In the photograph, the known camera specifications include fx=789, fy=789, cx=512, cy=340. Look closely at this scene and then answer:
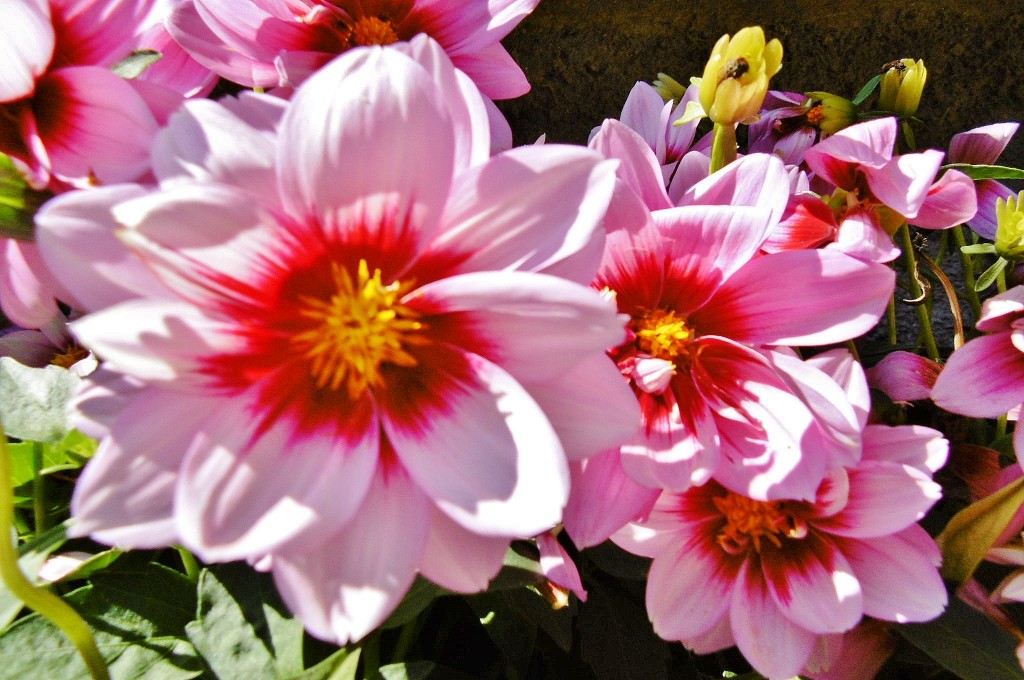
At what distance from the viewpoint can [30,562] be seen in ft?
1.56

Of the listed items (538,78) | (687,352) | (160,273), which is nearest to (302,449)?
(160,273)

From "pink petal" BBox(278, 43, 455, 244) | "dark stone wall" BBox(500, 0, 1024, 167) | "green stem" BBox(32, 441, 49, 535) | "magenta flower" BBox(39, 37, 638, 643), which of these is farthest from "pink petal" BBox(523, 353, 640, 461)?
"dark stone wall" BBox(500, 0, 1024, 167)

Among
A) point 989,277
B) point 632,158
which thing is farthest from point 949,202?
point 632,158

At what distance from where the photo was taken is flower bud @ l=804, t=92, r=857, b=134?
754mm

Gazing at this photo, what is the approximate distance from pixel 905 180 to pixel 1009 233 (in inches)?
6.7

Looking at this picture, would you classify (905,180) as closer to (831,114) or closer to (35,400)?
(831,114)

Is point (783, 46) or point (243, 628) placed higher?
point (783, 46)

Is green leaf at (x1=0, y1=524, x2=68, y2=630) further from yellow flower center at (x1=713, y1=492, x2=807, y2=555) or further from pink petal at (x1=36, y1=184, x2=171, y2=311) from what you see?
yellow flower center at (x1=713, y1=492, x2=807, y2=555)

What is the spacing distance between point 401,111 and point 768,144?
54cm

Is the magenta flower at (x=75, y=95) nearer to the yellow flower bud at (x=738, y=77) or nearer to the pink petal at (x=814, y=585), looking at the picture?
the yellow flower bud at (x=738, y=77)

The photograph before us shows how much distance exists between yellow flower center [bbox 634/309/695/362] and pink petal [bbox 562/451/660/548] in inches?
3.9

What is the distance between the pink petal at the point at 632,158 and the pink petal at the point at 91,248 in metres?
0.30

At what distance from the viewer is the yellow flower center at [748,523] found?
60 centimetres

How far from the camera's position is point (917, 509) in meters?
0.53
